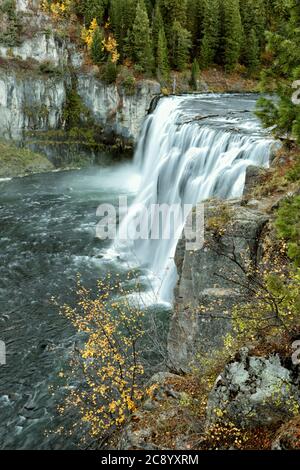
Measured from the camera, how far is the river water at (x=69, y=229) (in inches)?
588

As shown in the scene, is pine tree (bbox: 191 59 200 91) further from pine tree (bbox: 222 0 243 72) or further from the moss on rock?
the moss on rock

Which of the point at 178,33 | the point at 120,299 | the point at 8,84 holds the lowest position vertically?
the point at 120,299

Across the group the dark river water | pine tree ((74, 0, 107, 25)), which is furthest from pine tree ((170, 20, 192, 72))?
the dark river water

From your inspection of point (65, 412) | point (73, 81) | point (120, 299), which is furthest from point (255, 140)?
point (73, 81)

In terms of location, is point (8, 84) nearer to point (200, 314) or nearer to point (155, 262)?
point (155, 262)

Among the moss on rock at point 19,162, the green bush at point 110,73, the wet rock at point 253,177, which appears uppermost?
the green bush at point 110,73

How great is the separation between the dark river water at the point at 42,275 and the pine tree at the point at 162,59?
13996mm

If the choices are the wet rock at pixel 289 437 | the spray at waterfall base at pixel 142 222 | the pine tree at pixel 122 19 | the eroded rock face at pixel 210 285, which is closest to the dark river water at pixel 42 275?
the spray at waterfall base at pixel 142 222

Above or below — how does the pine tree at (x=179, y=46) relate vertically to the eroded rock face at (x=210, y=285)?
above

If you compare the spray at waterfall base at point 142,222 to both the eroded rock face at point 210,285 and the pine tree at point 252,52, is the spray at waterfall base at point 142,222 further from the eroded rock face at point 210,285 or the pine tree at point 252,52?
the pine tree at point 252,52

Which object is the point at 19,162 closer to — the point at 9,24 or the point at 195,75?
the point at 9,24

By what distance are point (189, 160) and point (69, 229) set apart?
956 cm
